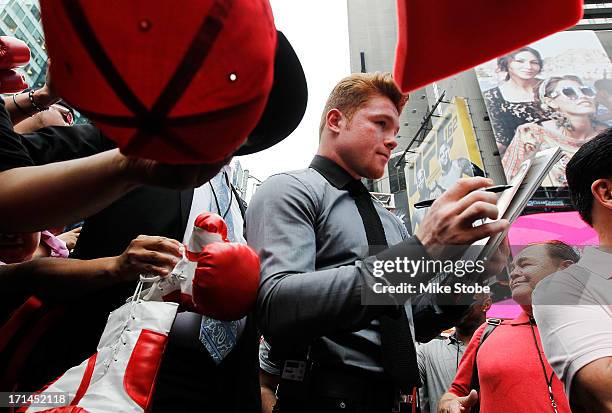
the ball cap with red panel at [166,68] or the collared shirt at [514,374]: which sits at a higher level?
the ball cap with red panel at [166,68]

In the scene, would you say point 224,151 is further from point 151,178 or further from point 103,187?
point 103,187

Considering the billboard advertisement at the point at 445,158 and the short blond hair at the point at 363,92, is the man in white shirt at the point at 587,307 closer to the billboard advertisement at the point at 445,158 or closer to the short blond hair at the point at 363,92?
the short blond hair at the point at 363,92

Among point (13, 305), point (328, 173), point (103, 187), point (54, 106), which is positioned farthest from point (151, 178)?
point (54, 106)

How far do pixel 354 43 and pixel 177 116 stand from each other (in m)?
24.9

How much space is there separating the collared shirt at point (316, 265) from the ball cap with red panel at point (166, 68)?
21.2 inches

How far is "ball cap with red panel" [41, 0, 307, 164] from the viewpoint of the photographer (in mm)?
522

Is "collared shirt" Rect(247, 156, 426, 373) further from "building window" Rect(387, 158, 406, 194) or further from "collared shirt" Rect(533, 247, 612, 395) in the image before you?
"building window" Rect(387, 158, 406, 194)

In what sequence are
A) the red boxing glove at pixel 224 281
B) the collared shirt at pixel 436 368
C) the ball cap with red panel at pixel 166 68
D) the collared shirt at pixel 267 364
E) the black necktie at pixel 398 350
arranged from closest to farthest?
the ball cap with red panel at pixel 166 68 < the red boxing glove at pixel 224 281 < the black necktie at pixel 398 350 < the collared shirt at pixel 267 364 < the collared shirt at pixel 436 368

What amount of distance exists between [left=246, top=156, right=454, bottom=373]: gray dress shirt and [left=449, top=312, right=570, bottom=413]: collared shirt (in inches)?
32.7

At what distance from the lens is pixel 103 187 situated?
76cm

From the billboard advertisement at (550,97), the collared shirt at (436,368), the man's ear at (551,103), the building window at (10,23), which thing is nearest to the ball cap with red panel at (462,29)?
the collared shirt at (436,368)

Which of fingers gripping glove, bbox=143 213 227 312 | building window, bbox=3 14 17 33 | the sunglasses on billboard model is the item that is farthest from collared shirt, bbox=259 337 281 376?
the sunglasses on billboard model

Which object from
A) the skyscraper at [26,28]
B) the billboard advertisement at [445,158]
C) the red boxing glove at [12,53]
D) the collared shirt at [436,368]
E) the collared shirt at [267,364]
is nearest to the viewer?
the red boxing glove at [12,53]

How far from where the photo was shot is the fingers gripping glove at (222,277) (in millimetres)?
991
